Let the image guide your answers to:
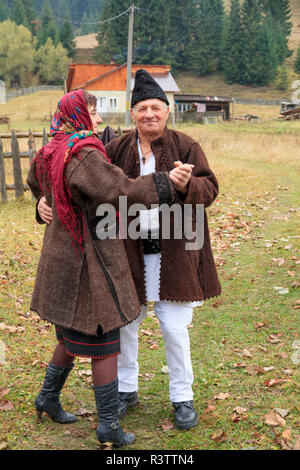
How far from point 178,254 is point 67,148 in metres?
1.10

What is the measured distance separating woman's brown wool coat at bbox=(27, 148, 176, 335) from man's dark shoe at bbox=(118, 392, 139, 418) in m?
1.12

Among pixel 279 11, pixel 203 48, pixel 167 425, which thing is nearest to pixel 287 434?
pixel 167 425

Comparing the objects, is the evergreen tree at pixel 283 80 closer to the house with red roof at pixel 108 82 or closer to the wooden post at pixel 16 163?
the house with red roof at pixel 108 82

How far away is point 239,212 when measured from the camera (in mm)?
10523

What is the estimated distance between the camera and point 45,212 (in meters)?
3.38

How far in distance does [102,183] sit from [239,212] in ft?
26.1

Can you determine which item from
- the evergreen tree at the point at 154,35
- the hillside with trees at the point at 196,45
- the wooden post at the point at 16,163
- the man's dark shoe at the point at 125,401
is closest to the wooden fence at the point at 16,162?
the wooden post at the point at 16,163

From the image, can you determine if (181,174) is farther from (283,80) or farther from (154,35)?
(154,35)

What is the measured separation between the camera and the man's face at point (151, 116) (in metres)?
3.54

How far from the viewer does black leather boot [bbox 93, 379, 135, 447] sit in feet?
10.7

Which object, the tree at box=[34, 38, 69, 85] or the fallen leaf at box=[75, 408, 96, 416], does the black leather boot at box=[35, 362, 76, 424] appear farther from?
the tree at box=[34, 38, 69, 85]

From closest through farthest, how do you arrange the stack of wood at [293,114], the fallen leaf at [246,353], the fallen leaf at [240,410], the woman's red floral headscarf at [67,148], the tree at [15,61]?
the woman's red floral headscarf at [67,148] < the fallen leaf at [240,410] < the fallen leaf at [246,353] < the stack of wood at [293,114] < the tree at [15,61]

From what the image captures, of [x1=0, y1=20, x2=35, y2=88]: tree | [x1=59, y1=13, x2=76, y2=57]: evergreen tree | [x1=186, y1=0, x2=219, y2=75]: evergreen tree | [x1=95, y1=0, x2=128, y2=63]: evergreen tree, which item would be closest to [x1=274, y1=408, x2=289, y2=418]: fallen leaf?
[x1=95, y1=0, x2=128, y2=63]: evergreen tree

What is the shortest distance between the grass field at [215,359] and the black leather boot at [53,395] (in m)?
0.07
